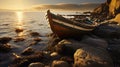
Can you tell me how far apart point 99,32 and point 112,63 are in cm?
876

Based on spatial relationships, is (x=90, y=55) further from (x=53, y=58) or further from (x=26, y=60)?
(x=26, y=60)

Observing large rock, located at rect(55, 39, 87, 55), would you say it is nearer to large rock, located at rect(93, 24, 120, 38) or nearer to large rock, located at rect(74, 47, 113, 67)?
large rock, located at rect(74, 47, 113, 67)

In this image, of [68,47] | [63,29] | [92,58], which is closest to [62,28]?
[63,29]

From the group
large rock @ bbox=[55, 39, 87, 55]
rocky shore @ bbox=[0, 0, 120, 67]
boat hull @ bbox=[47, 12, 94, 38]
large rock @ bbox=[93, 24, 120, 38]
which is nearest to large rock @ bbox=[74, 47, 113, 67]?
rocky shore @ bbox=[0, 0, 120, 67]

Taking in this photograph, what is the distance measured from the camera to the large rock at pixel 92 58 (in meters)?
12.0

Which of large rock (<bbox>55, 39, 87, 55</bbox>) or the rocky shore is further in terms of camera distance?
large rock (<bbox>55, 39, 87, 55</bbox>)

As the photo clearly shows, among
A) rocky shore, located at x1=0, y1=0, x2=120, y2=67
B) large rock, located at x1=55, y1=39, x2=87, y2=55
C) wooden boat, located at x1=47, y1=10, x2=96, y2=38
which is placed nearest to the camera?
rocky shore, located at x1=0, y1=0, x2=120, y2=67

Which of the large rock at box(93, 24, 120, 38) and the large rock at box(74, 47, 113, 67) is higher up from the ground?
the large rock at box(74, 47, 113, 67)

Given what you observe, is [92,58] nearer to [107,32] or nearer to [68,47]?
[68,47]

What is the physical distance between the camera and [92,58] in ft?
41.3

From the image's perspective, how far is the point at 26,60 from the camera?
15.0 metres

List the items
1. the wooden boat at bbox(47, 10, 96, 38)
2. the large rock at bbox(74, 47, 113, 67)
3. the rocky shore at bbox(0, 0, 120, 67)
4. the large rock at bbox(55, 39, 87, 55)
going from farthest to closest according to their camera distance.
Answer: the wooden boat at bbox(47, 10, 96, 38) < the large rock at bbox(55, 39, 87, 55) < the rocky shore at bbox(0, 0, 120, 67) < the large rock at bbox(74, 47, 113, 67)

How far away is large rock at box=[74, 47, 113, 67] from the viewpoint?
1197 cm

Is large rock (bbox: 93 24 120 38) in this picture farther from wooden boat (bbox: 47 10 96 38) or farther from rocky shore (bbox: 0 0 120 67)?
wooden boat (bbox: 47 10 96 38)
